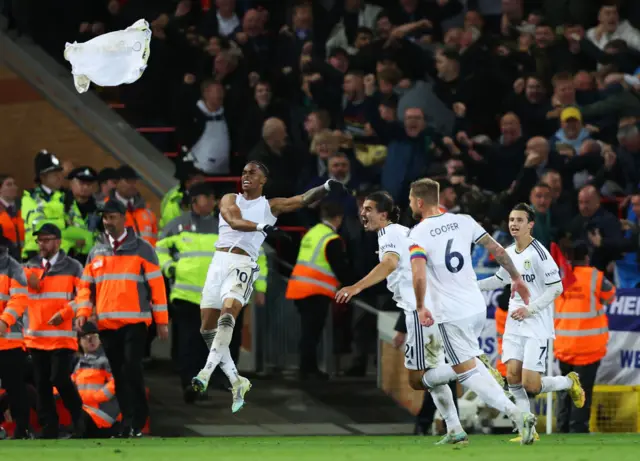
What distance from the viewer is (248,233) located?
1644 centimetres

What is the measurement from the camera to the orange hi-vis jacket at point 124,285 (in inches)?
671

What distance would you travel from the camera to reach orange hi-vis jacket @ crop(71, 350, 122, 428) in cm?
1752

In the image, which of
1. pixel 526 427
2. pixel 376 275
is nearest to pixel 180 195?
pixel 376 275

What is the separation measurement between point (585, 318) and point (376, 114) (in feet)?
14.9

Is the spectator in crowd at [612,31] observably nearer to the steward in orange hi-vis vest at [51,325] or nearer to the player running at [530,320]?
the player running at [530,320]

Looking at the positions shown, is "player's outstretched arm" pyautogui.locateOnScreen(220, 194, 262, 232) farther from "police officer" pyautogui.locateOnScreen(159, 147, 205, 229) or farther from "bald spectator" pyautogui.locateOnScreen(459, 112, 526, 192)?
"bald spectator" pyautogui.locateOnScreen(459, 112, 526, 192)

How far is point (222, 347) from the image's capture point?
16.1m

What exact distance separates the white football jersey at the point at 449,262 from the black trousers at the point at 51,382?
15.1 feet

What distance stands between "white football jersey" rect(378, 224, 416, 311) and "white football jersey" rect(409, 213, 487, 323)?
1.17 ft

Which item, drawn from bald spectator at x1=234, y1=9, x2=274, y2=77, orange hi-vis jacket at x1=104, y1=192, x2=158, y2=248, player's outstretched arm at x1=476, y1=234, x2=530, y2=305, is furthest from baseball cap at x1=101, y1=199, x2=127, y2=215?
bald spectator at x1=234, y1=9, x2=274, y2=77

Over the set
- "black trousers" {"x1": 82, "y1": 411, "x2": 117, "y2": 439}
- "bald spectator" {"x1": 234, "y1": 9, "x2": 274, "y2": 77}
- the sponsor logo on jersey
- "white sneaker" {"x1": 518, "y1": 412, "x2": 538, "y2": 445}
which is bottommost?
"black trousers" {"x1": 82, "y1": 411, "x2": 117, "y2": 439}

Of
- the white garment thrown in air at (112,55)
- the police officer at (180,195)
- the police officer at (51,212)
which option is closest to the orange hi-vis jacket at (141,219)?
the police officer at (180,195)

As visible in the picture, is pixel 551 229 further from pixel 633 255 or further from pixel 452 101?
pixel 452 101

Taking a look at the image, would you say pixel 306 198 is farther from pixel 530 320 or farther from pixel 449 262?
pixel 530 320
